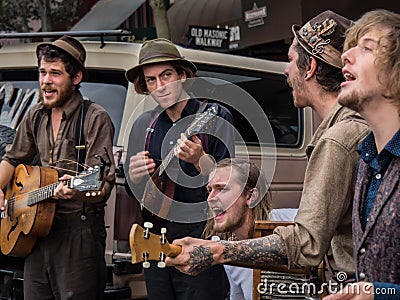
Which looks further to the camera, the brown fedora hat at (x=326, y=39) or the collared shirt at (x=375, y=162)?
the brown fedora hat at (x=326, y=39)

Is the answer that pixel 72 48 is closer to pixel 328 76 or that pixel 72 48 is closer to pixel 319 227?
pixel 328 76

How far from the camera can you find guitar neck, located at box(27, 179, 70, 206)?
4.30m

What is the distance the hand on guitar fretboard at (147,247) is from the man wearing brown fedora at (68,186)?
1.68m

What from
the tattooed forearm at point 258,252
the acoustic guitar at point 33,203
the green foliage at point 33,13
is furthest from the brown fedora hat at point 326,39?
the green foliage at point 33,13

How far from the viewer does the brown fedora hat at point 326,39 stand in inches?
117

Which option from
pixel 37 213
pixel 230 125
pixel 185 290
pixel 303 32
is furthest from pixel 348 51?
pixel 37 213

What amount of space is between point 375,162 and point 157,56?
2.06 metres

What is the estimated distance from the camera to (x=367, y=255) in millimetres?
2455

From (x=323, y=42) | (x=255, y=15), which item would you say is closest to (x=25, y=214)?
(x=323, y=42)

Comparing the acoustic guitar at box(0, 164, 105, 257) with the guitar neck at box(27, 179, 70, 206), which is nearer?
the acoustic guitar at box(0, 164, 105, 257)

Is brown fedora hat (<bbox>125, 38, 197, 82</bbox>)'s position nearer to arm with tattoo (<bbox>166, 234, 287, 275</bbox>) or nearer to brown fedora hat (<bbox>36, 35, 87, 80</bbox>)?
brown fedora hat (<bbox>36, 35, 87, 80</bbox>)

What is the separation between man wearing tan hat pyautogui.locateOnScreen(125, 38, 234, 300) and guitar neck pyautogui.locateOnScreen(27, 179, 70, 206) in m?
0.43

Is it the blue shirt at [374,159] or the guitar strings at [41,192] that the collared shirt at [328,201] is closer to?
the blue shirt at [374,159]

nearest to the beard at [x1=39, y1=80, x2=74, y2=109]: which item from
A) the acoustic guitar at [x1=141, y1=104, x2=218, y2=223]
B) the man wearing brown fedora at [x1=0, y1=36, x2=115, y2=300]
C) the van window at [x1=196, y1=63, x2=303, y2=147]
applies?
the man wearing brown fedora at [x1=0, y1=36, x2=115, y2=300]
